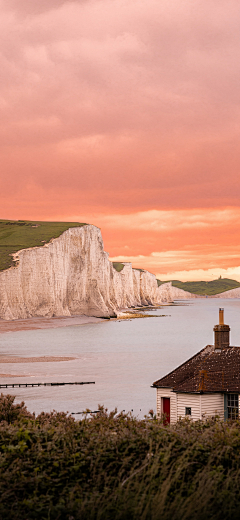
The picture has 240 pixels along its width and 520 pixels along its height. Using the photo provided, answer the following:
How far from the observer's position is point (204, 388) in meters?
23.0

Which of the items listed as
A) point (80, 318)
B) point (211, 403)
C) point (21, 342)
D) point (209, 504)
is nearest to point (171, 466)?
point (209, 504)

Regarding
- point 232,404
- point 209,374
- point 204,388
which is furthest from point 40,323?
point 232,404

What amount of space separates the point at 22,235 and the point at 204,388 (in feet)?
453

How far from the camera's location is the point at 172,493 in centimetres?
828

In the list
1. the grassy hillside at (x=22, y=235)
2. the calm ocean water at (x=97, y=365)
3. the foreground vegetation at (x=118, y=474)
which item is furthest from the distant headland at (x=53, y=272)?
the foreground vegetation at (x=118, y=474)

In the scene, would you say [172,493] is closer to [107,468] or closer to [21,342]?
[107,468]

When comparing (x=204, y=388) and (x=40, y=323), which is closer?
(x=204, y=388)

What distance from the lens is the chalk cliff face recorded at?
5039 inches

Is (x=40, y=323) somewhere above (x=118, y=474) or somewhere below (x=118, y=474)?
below

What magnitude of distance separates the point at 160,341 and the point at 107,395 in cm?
5954

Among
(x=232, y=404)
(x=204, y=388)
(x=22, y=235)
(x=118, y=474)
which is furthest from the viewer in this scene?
(x=22, y=235)

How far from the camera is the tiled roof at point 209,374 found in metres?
23.1

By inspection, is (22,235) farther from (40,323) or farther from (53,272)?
(40,323)

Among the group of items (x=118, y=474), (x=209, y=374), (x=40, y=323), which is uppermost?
(x=118, y=474)
